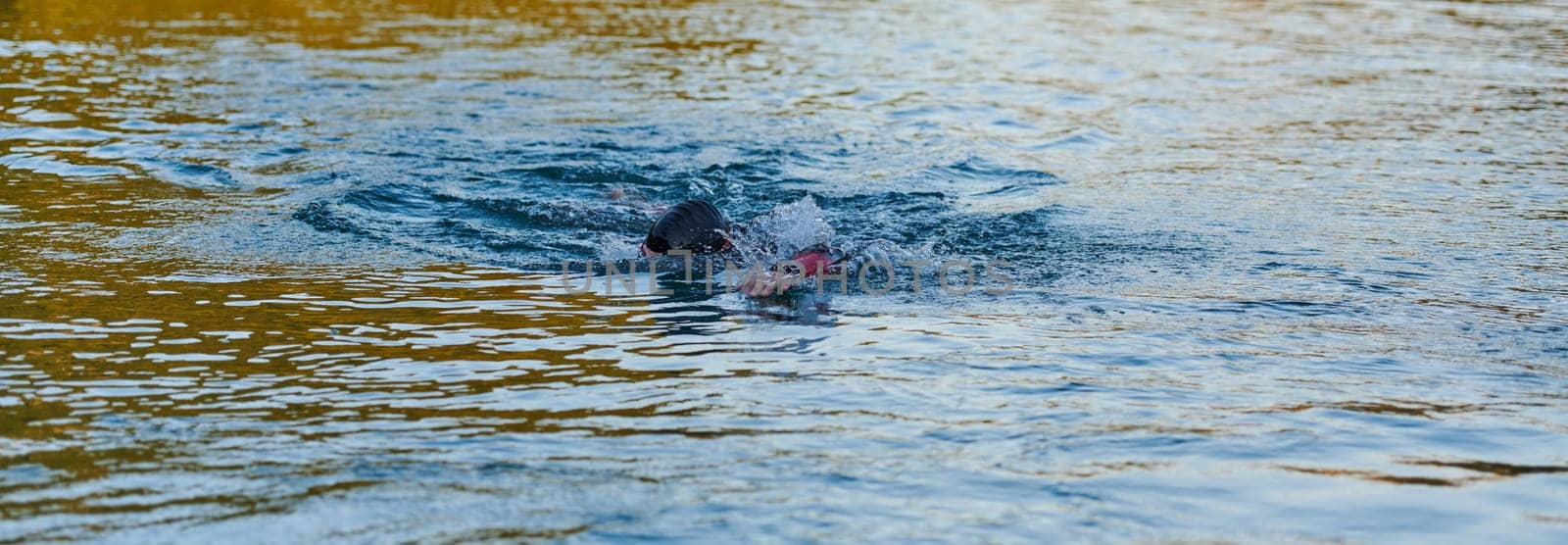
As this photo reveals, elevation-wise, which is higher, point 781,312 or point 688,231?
point 688,231

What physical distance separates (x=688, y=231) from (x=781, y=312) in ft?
4.07

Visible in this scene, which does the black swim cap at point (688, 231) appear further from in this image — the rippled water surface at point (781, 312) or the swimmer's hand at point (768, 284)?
the swimmer's hand at point (768, 284)

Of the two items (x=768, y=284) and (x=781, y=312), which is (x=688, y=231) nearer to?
(x=768, y=284)

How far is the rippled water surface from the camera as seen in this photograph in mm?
4441

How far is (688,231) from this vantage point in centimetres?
808

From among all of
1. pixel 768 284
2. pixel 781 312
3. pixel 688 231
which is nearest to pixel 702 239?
pixel 688 231

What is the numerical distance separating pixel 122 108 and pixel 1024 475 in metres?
11.2

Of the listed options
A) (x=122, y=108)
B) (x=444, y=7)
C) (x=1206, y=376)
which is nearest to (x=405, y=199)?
(x=122, y=108)

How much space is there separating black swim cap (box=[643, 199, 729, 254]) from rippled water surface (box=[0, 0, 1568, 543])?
46 cm

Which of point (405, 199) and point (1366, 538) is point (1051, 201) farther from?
point (1366, 538)

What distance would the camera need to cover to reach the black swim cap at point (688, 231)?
804 cm

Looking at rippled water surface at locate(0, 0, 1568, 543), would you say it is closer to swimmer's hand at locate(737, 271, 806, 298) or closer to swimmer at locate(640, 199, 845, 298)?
swimmer's hand at locate(737, 271, 806, 298)

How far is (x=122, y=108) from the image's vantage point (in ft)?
43.3

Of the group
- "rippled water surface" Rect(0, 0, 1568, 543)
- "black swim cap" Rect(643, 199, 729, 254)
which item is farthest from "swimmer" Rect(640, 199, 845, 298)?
"rippled water surface" Rect(0, 0, 1568, 543)
